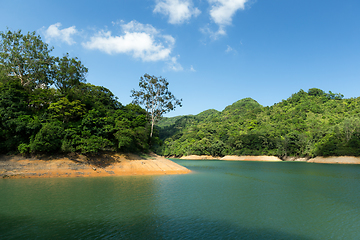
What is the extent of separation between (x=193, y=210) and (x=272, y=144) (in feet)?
319

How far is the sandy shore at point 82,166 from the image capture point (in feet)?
81.5

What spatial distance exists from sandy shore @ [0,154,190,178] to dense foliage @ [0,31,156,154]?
1315 millimetres

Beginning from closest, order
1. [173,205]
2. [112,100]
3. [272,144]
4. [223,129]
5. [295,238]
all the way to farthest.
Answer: [295,238] → [173,205] → [112,100] → [272,144] → [223,129]

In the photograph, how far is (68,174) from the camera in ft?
85.1

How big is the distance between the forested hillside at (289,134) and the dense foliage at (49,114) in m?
73.7

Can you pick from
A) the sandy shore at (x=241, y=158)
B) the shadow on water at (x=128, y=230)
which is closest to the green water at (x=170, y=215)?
the shadow on water at (x=128, y=230)

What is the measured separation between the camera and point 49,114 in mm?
28000

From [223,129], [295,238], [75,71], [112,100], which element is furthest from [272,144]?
[295,238]

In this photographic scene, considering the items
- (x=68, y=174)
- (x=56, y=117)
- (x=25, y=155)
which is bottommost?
(x=68, y=174)

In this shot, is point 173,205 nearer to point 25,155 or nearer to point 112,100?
point 25,155

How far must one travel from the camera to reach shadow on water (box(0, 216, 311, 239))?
8874 mm

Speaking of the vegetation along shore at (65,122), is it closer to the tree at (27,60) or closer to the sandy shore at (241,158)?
the tree at (27,60)

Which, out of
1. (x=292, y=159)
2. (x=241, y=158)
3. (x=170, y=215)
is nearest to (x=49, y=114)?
(x=170, y=215)

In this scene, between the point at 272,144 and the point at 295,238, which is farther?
the point at 272,144
